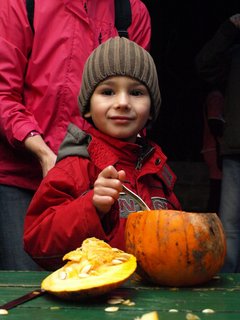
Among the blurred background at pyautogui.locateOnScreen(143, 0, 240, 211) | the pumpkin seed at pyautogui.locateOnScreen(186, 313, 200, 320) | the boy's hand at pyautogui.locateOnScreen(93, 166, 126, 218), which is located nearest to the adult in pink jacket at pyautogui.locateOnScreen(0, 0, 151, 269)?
the boy's hand at pyautogui.locateOnScreen(93, 166, 126, 218)

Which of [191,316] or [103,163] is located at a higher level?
[103,163]

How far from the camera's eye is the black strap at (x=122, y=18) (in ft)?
10.5

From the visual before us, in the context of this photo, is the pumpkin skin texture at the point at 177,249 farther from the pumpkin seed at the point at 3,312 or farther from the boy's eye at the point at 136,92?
the boy's eye at the point at 136,92

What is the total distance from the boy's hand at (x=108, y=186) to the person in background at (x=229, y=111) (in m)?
2.58

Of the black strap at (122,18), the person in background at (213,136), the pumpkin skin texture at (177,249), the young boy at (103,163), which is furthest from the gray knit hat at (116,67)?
the person in background at (213,136)

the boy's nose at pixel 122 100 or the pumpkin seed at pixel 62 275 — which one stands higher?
the boy's nose at pixel 122 100

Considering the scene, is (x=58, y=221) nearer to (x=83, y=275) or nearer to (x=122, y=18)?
(x=83, y=275)

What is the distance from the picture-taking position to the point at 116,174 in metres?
2.00

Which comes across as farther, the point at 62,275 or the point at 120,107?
the point at 120,107

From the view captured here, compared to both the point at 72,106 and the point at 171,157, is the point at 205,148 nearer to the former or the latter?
the point at 171,157

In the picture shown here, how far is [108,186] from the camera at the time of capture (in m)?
2.01

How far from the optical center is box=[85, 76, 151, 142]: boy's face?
2.65m

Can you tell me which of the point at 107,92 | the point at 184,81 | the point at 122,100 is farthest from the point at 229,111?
the point at 184,81

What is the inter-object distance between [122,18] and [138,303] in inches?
73.3
